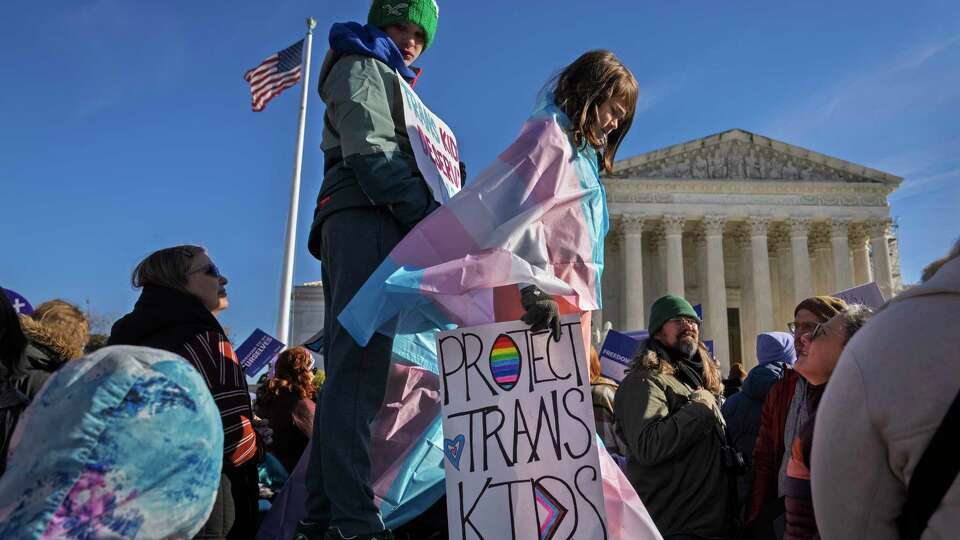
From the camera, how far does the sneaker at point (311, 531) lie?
2963mm

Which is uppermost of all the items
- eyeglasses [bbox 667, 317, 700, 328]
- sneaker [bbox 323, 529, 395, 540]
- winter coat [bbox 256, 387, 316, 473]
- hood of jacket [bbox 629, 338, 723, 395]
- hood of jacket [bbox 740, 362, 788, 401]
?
eyeglasses [bbox 667, 317, 700, 328]

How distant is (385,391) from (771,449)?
7.53 feet

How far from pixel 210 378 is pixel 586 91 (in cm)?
211

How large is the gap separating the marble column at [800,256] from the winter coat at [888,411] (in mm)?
40112

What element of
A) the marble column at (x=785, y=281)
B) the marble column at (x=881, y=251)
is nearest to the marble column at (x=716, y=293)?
the marble column at (x=785, y=281)

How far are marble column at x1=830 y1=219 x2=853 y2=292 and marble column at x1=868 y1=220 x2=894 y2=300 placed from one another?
4.08ft

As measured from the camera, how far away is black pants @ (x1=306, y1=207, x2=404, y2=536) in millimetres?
2824

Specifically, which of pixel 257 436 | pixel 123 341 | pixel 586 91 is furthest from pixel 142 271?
pixel 586 91

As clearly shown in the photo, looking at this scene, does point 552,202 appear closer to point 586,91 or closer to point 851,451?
point 586,91

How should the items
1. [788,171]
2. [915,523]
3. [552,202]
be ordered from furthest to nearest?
[788,171], [552,202], [915,523]

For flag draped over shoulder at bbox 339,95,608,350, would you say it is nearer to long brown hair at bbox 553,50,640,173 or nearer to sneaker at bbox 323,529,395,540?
long brown hair at bbox 553,50,640,173

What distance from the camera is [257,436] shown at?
3.86 m

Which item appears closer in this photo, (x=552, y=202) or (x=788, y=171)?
(x=552, y=202)

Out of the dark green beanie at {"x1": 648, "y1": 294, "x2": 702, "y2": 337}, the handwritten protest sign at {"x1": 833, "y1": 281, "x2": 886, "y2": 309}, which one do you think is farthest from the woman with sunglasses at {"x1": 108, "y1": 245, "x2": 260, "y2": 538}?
the handwritten protest sign at {"x1": 833, "y1": 281, "x2": 886, "y2": 309}
